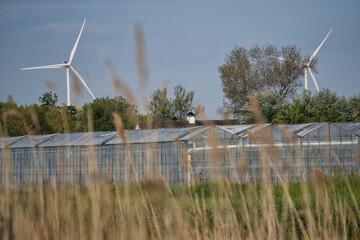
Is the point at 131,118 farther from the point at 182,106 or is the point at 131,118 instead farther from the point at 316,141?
the point at 182,106

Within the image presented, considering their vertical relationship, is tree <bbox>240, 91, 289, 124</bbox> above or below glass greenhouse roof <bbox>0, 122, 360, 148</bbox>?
above

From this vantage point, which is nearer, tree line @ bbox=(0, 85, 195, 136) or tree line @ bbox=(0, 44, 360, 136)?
tree line @ bbox=(0, 85, 195, 136)

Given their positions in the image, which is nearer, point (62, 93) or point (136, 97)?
point (136, 97)

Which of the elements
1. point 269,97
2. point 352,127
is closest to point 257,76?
point 269,97

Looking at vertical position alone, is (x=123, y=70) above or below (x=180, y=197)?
above

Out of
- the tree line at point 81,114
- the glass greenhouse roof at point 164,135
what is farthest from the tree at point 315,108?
the glass greenhouse roof at point 164,135

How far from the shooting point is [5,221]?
3469 mm

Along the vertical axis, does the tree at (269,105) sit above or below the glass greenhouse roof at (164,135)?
above

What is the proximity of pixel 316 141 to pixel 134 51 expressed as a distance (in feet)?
55.5

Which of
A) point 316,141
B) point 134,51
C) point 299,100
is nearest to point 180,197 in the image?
point 134,51

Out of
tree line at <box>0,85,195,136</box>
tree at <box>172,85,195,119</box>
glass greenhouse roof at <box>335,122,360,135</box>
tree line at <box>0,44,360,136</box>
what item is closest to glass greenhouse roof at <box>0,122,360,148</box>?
glass greenhouse roof at <box>335,122,360,135</box>

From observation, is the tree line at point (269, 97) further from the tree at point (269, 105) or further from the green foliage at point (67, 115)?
the green foliage at point (67, 115)

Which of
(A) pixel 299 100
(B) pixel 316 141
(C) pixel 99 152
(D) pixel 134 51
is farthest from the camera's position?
(A) pixel 299 100

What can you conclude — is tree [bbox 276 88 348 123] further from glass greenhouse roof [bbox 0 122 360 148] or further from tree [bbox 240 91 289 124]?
glass greenhouse roof [bbox 0 122 360 148]
